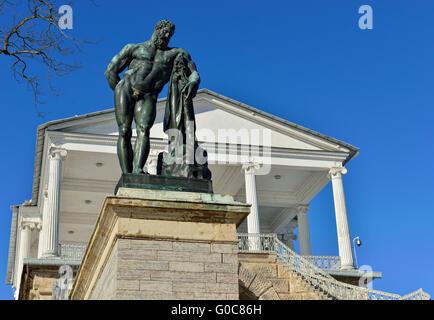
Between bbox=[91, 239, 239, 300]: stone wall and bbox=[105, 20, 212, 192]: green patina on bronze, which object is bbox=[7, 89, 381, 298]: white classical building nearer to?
bbox=[105, 20, 212, 192]: green patina on bronze

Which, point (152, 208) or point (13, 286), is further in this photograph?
point (13, 286)

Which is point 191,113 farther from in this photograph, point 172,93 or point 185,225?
point 185,225

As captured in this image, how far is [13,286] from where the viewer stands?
46.1m

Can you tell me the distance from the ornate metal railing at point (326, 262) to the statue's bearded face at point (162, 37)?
22.6m

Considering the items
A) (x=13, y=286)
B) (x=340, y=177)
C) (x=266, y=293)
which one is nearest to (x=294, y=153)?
(x=340, y=177)

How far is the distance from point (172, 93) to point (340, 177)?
26048mm

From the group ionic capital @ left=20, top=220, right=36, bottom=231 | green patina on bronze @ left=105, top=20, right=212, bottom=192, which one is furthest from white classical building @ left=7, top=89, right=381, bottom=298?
green patina on bronze @ left=105, top=20, right=212, bottom=192

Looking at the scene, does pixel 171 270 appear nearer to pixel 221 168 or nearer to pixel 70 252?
pixel 70 252

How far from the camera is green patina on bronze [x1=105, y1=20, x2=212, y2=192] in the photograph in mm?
8594

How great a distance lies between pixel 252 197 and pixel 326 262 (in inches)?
179

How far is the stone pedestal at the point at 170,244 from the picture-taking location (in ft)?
24.3

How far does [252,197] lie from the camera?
106 feet

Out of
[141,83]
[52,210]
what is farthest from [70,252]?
[141,83]

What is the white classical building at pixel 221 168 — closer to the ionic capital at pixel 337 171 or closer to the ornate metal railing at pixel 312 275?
the ionic capital at pixel 337 171
